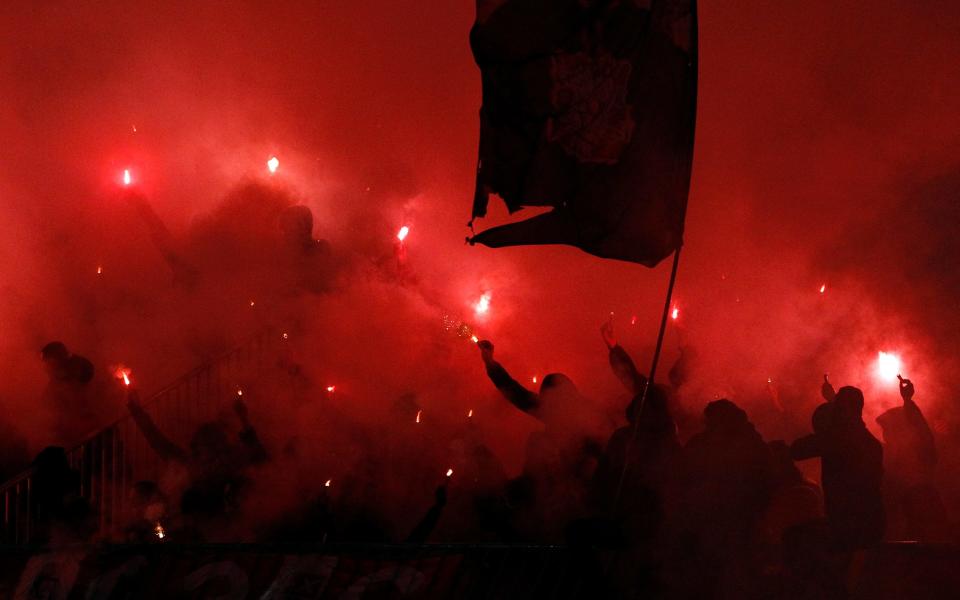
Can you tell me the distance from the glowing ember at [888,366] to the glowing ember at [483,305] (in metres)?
2.84

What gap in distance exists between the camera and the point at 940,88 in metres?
7.72

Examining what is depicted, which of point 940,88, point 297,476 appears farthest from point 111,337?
point 940,88

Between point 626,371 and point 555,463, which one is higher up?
point 626,371

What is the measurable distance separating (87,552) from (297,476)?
1.77m

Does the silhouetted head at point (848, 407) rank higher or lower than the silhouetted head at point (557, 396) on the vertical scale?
lower

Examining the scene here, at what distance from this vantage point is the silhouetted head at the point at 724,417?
405cm

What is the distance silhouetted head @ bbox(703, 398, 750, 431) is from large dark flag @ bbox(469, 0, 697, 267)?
827 millimetres

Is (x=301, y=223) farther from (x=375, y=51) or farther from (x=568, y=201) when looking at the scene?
(x=568, y=201)

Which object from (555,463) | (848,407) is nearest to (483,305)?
(555,463)

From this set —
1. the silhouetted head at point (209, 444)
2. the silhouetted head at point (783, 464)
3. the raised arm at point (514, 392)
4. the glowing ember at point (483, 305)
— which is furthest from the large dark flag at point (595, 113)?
the glowing ember at point (483, 305)

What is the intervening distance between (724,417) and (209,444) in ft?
8.72

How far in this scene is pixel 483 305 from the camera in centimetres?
758

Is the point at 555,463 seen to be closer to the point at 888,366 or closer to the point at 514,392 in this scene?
the point at 514,392

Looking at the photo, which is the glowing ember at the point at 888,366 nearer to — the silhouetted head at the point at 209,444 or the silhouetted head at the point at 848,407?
the silhouetted head at the point at 848,407
